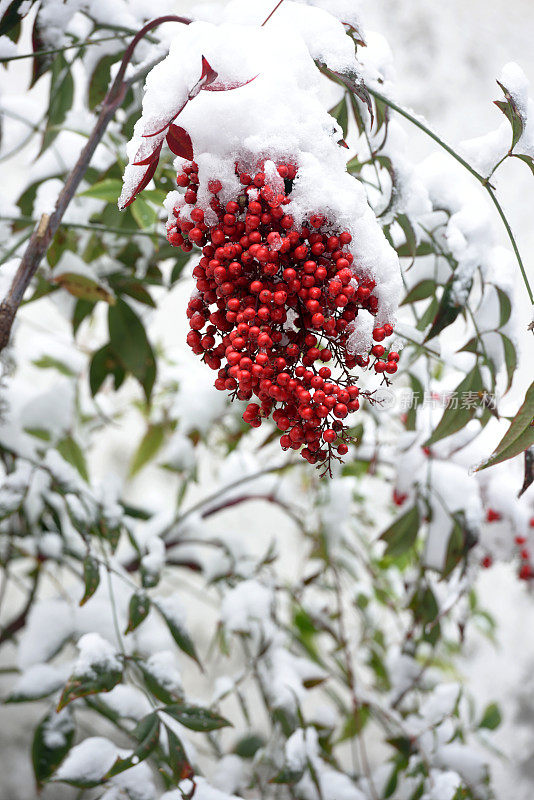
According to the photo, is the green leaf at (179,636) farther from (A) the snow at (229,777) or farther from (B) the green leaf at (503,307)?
(B) the green leaf at (503,307)

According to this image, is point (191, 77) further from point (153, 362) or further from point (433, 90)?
point (433, 90)

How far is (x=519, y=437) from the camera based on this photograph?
0.32m

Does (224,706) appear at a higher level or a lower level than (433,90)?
lower

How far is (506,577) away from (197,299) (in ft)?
3.68

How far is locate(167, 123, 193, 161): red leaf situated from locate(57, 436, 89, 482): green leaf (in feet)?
1.53

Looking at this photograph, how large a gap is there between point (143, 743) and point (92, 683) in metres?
0.05

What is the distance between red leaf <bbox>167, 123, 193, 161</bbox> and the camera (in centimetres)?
31

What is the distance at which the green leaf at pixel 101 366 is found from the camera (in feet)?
2.21

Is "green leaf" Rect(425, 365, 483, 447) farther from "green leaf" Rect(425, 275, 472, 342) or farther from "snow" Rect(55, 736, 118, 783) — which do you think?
"snow" Rect(55, 736, 118, 783)

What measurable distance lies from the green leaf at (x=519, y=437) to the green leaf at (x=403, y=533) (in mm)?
324

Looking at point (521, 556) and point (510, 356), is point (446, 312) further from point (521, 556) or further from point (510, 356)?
point (521, 556)

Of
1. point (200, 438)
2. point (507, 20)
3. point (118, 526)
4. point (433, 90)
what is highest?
point (507, 20)

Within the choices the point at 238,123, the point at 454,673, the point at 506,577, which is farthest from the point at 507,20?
the point at 238,123

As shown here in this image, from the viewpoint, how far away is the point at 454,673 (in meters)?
1.01
